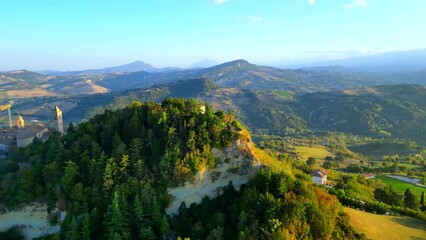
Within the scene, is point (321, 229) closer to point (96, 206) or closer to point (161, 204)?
point (161, 204)

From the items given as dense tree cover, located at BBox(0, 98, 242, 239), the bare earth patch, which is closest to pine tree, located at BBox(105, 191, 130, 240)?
dense tree cover, located at BBox(0, 98, 242, 239)

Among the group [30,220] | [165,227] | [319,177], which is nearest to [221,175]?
[165,227]

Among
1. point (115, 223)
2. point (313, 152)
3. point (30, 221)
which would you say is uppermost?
point (115, 223)

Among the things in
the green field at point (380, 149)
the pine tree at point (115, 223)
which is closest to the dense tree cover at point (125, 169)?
the pine tree at point (115, 223)

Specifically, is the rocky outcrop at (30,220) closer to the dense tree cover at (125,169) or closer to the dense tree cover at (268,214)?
the dense tree cover at (125,169)

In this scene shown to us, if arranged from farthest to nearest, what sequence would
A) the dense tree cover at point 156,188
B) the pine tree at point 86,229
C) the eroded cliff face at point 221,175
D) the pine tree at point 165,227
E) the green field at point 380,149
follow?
the green field at point 380,149 < the eroded cliff face at point 221,175 < the pine tree at point 86,229 < the pine tree at point 165,227 < the dense tree cover at point 156,188

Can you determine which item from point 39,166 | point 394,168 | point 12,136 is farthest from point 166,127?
point 394,168

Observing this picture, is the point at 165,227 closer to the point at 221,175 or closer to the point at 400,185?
the point at 221,175
